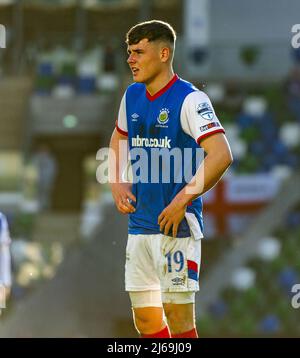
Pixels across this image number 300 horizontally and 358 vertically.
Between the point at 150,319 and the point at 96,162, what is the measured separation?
13695mm

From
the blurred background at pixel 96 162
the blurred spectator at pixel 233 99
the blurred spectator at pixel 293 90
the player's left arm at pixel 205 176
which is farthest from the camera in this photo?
the blurred spectator at pixel 233 99

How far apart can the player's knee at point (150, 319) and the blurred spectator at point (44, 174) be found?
12.2 meters

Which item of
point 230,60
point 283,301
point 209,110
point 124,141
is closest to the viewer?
point 209,110

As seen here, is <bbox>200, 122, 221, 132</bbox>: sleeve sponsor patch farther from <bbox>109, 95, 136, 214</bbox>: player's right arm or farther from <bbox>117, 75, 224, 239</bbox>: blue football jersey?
<bbox>109, 95, 136, 214</bbox>: player's right arm

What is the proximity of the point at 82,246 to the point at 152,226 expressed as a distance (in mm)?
11299

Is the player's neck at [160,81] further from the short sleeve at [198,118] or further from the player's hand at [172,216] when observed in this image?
the player's hand at [172,216]

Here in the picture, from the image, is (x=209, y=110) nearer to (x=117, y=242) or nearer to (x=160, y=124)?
(x=160, y=124)

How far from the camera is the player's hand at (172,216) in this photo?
17.8ft

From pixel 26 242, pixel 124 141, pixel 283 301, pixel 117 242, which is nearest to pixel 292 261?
pixel 283 301

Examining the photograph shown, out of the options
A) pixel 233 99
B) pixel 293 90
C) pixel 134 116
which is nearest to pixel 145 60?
pixel 134 116

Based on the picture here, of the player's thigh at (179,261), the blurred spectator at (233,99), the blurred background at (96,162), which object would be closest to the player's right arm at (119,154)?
the player's thigh at (179,261)

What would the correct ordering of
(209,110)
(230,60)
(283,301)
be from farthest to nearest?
(230,60)
(283,301)
(209,110)

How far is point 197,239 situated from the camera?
5.62m

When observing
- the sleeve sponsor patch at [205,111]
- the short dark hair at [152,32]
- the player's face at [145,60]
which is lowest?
the sleeve sponsor patch at [205,111]
